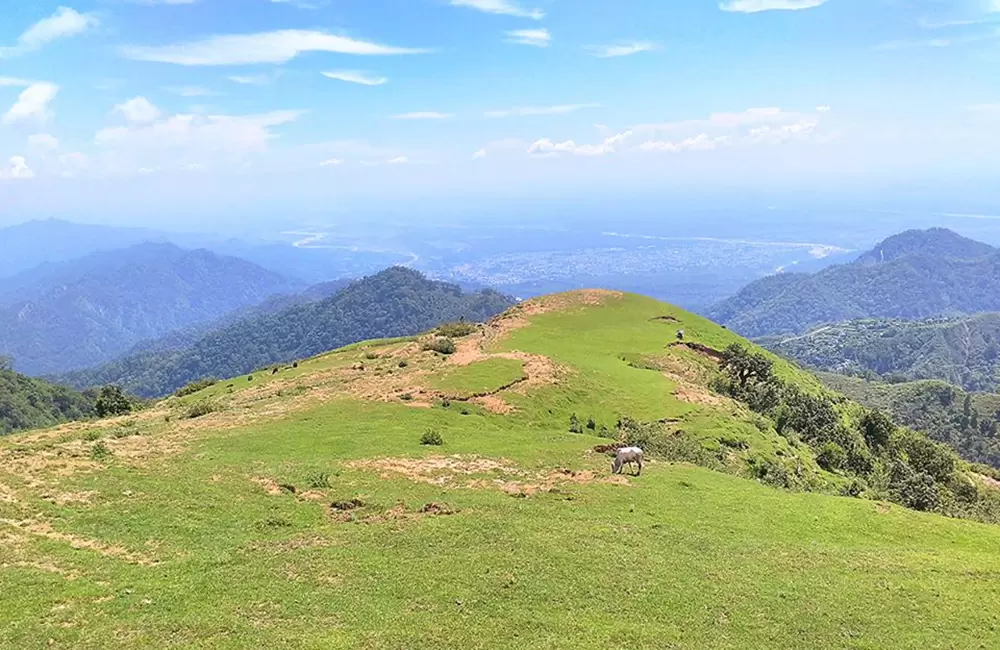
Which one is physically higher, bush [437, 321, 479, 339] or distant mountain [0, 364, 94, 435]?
bush [437, 321, 479, 339]

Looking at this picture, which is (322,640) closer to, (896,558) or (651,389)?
(896,558)

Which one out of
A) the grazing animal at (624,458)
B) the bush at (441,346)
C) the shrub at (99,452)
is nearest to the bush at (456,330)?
the bush at (441,346)

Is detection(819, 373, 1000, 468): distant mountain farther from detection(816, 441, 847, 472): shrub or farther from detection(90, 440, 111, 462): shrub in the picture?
detection(90, 440, 111, 462): shrub

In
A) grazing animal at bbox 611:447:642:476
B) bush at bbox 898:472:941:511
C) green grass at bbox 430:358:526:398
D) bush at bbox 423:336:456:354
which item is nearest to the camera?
grazing animal at bbox 611:447:642:476

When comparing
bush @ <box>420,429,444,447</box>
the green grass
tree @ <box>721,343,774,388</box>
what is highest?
the green grass

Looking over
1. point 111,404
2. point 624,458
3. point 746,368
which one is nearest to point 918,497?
point 624,458

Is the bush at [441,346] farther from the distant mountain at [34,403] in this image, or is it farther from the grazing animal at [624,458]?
the distant mountain at [34,403]

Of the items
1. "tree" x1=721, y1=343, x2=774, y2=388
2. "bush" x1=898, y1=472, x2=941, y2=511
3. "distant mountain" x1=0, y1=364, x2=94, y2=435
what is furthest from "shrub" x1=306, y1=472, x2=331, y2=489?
"distant mountain" x1=0, y1=364, x2=94, y2=435
